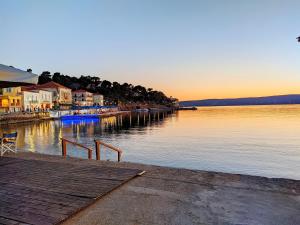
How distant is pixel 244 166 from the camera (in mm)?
17797

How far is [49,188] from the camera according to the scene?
595 centimetres

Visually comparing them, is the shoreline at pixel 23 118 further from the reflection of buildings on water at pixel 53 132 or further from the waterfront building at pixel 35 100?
the waterfront building at pixel 35 100

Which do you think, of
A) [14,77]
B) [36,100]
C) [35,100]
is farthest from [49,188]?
[36,100]

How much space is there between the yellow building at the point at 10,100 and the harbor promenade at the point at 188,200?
75.3 metres

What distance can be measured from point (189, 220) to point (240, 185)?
8.52 ft

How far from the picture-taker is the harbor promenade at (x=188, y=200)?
452 cm

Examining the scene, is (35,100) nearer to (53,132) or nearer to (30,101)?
(30,101)

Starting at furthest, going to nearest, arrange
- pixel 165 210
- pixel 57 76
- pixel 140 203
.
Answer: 1. pixel 57 76
2. pixel 140 203
3. pixel 165 210

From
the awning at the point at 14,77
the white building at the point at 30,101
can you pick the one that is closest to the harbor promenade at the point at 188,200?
the awning at the point at 14,77

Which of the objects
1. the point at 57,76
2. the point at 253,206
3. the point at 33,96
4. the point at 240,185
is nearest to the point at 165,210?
the point at 253,206

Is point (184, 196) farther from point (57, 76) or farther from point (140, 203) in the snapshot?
point (57, 76)

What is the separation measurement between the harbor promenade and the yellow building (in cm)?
7535

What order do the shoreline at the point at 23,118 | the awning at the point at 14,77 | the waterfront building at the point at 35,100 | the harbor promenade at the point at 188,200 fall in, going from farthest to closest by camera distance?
the waterfront building at the point at 35,100 → the shoreline at the point at 23,118 → the awning at the point at 14,77 → the harbor promenade at the point at 188,200

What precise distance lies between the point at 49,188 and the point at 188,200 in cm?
319
